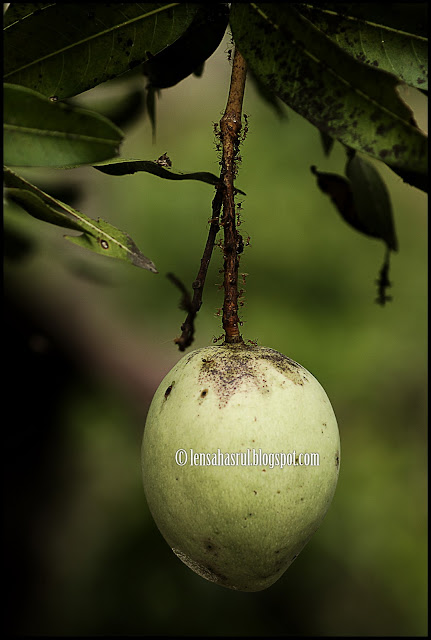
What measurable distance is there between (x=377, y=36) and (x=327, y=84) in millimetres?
105

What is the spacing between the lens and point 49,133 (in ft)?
2.11

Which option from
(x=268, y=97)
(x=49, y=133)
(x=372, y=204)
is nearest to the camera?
(x=49, y=133)

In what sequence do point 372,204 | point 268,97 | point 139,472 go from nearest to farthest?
1. point 372,204
2. point 268,97
3. point 139,472

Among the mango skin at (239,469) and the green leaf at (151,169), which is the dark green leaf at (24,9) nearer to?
the green leaf at (151,169)

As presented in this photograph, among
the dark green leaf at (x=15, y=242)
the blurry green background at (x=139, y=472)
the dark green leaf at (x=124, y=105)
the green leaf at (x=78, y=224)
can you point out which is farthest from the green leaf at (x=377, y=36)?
the blurry green background at (x=139, y=472)

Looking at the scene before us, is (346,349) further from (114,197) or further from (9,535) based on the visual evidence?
(9,535)

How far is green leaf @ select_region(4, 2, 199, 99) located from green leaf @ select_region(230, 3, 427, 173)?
Result: 11 cm

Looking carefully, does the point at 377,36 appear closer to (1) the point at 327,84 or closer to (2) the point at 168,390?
(1) the point at 327,84

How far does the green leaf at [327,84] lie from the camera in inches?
26.8

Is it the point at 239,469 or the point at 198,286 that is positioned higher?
the point at 198,286

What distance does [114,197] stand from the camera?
223cm

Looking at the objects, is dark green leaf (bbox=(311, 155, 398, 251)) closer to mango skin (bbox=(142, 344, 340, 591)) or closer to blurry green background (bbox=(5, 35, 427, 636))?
mango skin (bbox=(142, 344, 340, 591))

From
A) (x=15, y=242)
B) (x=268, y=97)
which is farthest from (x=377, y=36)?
(x=15, y=242)

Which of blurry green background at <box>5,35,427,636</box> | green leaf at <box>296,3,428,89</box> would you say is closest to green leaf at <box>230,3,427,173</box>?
green leaf at <box>296,3,428,89</box>
